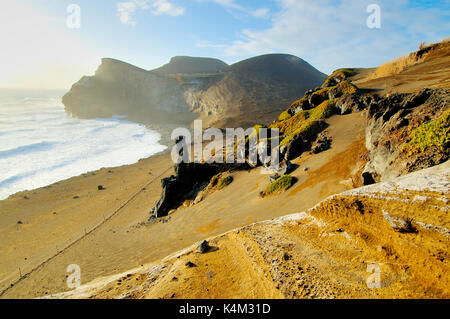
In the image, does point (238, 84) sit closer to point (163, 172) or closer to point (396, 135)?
point (163, 172)

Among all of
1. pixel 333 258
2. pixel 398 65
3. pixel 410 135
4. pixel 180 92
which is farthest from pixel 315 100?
pixel 180 92

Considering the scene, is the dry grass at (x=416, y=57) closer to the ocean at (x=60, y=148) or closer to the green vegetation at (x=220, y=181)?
the green vegetation at (x=220, y=181)

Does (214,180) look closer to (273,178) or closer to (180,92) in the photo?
(273,178)

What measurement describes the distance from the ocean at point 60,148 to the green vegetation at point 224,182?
23.5 meters

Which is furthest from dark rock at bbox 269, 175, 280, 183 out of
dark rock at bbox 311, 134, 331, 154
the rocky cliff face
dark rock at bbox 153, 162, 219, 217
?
the rocky cliff face

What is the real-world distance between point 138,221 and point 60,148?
35.6 m

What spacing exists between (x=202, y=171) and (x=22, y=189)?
77.4 ft

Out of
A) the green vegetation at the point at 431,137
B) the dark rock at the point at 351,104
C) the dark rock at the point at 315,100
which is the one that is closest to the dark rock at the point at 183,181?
the dark rock at the point at 315,100

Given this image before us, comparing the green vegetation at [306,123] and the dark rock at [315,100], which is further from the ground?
the dark rock at [315,100]

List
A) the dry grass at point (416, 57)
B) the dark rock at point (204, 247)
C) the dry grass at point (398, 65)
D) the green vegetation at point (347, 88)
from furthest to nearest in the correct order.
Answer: the dry grass at point (398, 65) < the dry grass at point (416, 57) < the green vegetation at point (347, 88) < the dark rock at point (204, 247)

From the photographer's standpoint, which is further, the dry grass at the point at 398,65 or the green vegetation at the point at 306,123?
the dry grass at the point at 398,65

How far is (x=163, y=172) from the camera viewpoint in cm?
2705

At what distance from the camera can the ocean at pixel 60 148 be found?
28.5 m

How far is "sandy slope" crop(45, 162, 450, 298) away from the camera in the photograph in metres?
3.05
